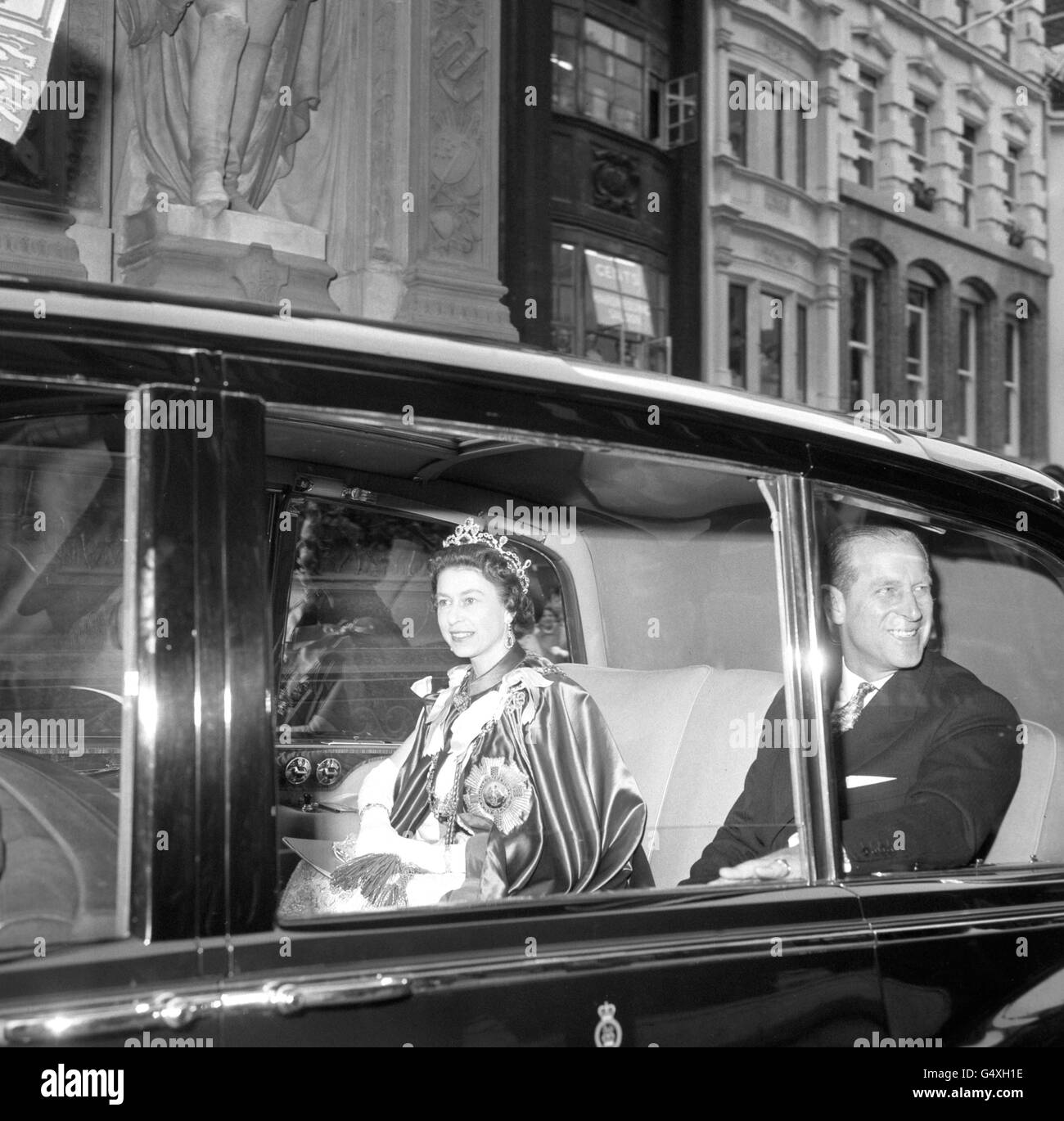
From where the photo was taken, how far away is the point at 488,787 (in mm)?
2453

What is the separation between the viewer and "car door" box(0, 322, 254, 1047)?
4.74 feet

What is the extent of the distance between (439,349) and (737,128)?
17372 millimetres

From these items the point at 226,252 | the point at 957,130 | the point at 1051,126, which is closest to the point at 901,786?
the point at 226,252

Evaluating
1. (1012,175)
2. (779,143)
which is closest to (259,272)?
(779,143)

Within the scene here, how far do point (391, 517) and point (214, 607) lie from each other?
1.42m

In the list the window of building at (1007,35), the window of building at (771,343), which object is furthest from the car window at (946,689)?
the window of building at (1007,35)

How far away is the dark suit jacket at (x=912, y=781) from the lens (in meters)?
2.10

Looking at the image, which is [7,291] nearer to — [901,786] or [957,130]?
[901,786]

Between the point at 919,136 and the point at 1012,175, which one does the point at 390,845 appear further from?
the point at 1012,175

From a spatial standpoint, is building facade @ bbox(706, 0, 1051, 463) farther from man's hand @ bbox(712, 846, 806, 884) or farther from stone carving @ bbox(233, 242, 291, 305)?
man's hand @ bbox(712, 846, 806, 884)

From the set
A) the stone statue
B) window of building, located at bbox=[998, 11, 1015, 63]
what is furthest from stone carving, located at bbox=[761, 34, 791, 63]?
the stone statue

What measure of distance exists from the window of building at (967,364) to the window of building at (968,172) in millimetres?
1519

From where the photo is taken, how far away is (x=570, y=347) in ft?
50.0

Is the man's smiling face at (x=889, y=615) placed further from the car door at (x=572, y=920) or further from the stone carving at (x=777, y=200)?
the stone carving at (x=777, y=200)
